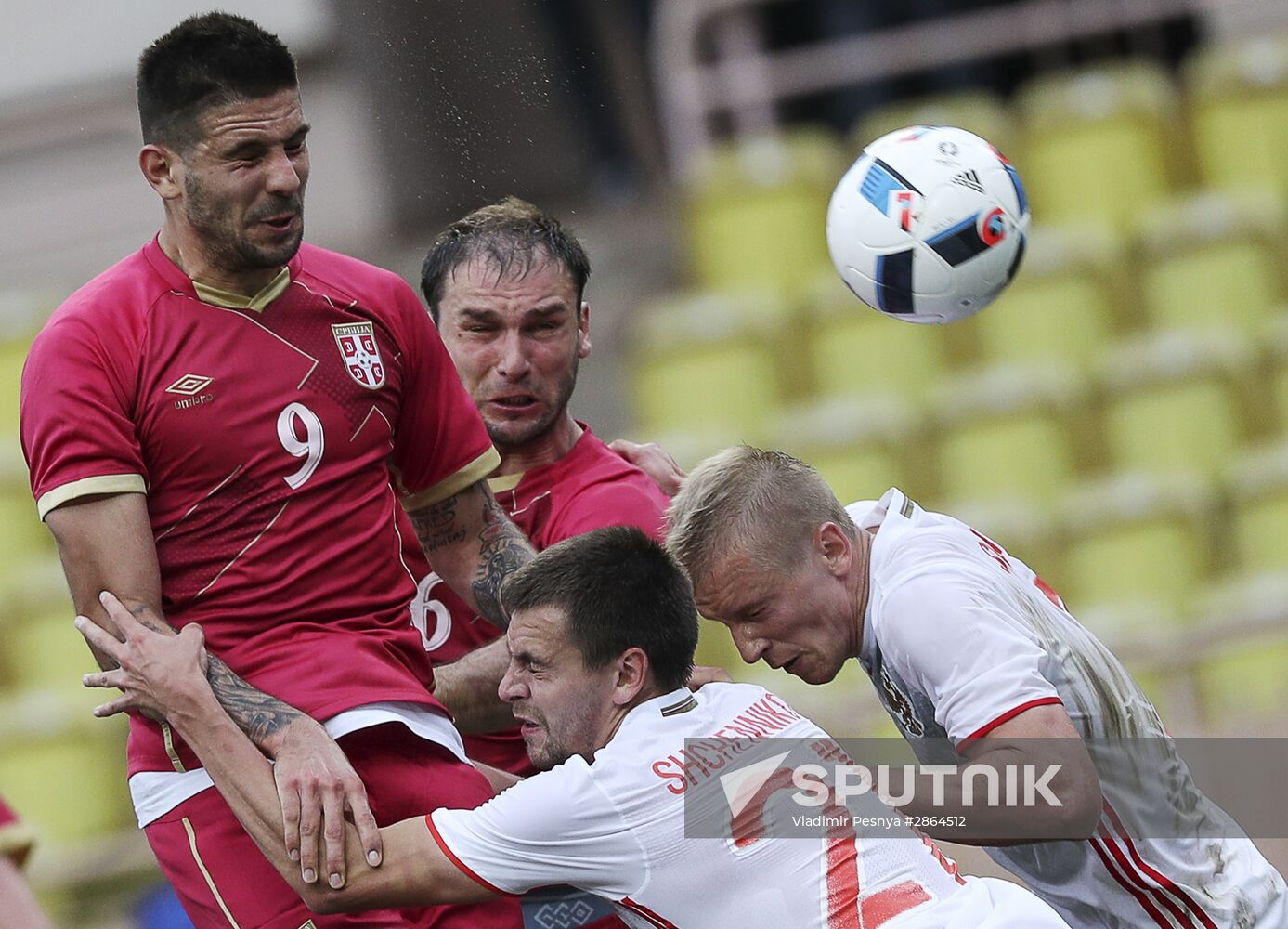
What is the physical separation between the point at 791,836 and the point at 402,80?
5.42 m

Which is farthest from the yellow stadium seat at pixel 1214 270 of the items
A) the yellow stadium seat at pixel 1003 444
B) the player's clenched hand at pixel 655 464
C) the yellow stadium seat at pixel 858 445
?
the player's clenched hand at pixel 655 464

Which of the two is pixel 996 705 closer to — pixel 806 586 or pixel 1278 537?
pixel 806 586

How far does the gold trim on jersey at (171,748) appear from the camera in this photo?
3.30m

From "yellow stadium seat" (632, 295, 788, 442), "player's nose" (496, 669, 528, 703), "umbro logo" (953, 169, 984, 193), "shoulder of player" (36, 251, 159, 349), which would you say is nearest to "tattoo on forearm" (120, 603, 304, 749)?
"player's nose" (496, 669, 528, 703)

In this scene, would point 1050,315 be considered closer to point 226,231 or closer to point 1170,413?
point 1170,413

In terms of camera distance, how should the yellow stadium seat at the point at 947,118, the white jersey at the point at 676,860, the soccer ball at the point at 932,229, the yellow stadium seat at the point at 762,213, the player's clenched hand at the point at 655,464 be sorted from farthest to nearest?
the yellow stadium seat at the point at 762,213, the yellow stadium seat at the point at 947,118, the player's clenched hand at the point at 655,464, the soccer ball at the point at 932,229, the white jersey at the point at 676,860

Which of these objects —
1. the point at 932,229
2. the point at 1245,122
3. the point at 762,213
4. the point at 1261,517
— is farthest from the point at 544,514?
the point at 1245,122

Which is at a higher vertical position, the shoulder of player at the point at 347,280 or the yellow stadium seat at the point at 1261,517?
the shoulder of player at the point at 347,280

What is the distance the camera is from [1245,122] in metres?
9.22

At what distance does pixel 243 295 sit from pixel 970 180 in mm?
1774

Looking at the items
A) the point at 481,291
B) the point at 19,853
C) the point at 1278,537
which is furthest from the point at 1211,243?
the point at 19,853

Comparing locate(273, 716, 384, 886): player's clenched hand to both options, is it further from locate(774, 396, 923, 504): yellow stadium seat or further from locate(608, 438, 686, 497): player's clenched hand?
locate(774, 396, 923, 504): yellow stadium seat

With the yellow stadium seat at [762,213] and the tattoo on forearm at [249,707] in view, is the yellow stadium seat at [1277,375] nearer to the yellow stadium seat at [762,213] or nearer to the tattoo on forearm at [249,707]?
the yellow stadium seat at [762,213]

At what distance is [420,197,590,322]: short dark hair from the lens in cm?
441
